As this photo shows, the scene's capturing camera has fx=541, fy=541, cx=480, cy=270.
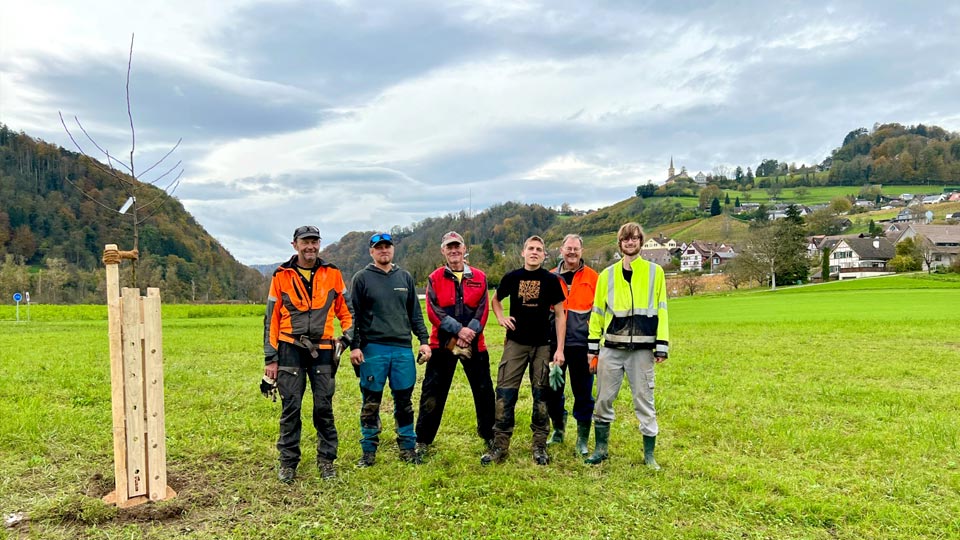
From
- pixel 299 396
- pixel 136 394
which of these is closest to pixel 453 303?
pixel 299 396

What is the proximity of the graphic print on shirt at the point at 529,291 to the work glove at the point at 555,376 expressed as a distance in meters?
0.76

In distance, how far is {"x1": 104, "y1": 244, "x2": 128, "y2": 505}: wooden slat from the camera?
15.1ft

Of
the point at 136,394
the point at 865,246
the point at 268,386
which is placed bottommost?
the point at 268,386

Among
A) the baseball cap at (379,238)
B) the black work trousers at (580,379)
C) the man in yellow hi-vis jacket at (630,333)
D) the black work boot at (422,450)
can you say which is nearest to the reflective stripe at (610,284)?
the man in yellow hi-vis jacket at (630,333)

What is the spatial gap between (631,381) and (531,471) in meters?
1.46

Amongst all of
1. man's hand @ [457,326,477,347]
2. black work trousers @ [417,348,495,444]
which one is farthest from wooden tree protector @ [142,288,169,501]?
man's hand @ [457,326,477,347]

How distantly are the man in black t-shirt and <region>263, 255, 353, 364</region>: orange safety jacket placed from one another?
75.2 inches

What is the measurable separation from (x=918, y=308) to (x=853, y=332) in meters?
12.2

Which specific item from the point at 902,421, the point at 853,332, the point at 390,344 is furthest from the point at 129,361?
the point at 853,332

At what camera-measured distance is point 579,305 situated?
638 centimetres

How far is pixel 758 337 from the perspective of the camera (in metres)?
18.2

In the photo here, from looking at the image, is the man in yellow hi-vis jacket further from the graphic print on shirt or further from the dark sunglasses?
the dark sunglasses

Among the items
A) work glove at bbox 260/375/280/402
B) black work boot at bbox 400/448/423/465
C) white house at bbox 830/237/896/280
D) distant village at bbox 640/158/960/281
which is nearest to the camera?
work glove at bbox 260/375/280/402

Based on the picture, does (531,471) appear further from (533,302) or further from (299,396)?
(299,396)
